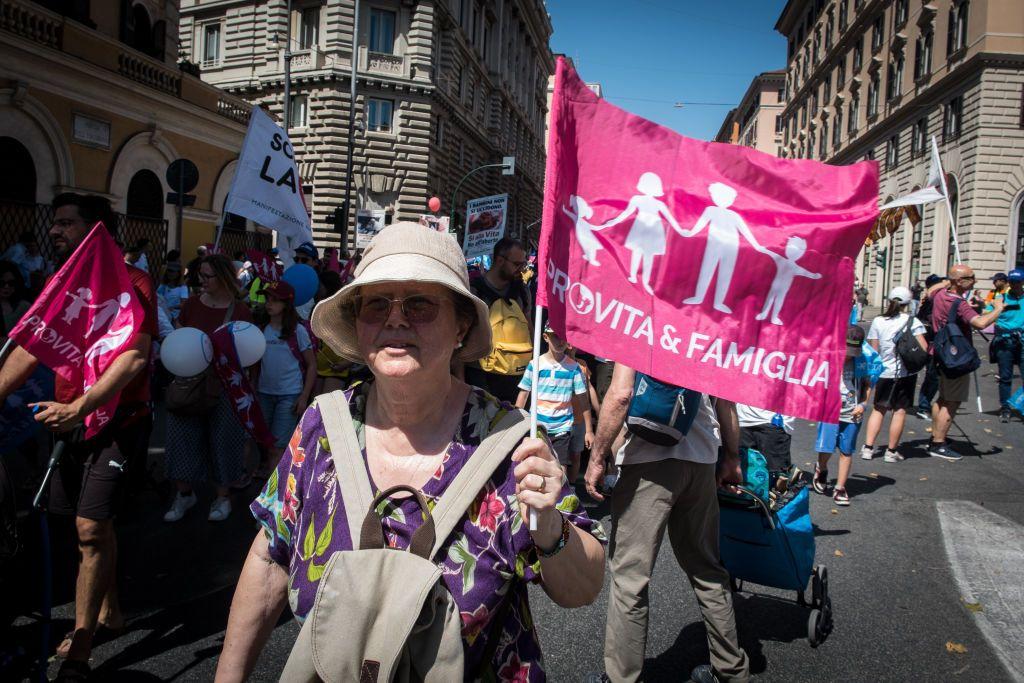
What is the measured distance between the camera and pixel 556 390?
533cm

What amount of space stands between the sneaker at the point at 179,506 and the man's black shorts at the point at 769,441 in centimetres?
398

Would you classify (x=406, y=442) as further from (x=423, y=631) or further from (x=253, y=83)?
(x=253, y=83)

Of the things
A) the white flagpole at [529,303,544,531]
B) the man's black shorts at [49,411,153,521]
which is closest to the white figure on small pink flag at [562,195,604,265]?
the white flagpole at [529,303,544,531]

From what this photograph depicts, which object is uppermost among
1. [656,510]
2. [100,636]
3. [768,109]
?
[768,109]

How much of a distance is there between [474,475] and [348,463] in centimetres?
31

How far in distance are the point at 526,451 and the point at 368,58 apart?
116ft

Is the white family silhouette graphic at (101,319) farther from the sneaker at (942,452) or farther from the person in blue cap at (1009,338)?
the person in blue cap at (1009,338)

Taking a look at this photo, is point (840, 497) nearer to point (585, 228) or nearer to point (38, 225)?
point (585, 228)

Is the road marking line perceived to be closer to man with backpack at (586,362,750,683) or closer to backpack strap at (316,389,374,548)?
man with backpack at (586,362,750,683)

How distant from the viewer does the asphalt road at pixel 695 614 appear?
3355mm

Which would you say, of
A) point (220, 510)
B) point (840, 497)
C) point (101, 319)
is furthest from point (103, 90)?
point (840, 497)

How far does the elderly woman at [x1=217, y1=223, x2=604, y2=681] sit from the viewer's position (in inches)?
63.5

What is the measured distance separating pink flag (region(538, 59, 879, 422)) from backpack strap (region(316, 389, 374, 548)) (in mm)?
657

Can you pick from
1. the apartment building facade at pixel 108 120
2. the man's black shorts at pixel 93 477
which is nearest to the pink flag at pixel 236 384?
the man's black shorts at pixel 93 477
